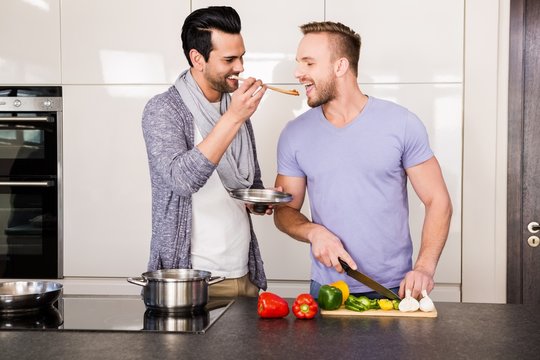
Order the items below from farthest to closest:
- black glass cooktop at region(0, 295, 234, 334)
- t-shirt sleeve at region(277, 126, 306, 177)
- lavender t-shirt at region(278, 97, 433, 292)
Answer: t-shirt sleeve at region(277, 126, 306, 177)
lavender t-shirt at region(278, 97, 433, 292)
black glass cooktop at region(0, 295, 234, 334)

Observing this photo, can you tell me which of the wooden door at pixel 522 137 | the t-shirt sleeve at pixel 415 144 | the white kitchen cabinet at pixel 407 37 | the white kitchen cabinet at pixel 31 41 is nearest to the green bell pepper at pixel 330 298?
the t-shirt sleeve at pixel 415 144

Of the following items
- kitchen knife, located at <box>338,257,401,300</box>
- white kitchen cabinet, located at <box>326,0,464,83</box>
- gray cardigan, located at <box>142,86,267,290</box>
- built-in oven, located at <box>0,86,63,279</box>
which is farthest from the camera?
built-in oven, located at <box>0,86,63,279</box>

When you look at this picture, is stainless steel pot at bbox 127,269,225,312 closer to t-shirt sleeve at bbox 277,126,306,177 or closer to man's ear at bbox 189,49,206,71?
t-shirt sleeve at bbox 277,126,306,177

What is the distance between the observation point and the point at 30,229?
11.3 feet

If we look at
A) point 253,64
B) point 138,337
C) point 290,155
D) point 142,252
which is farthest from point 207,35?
point 142,252

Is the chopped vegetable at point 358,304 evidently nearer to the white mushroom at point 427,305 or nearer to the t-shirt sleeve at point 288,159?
the white mushroom at point 427,305

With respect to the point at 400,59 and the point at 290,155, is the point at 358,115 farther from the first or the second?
the point at 400,59

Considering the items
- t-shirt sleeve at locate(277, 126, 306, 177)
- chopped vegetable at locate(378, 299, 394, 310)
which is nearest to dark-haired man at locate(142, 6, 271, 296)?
t-shirt sleeve at locate(277, 126, 306, 177)

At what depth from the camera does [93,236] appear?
3385 mm

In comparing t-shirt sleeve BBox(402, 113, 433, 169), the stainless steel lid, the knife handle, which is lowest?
the knife handle

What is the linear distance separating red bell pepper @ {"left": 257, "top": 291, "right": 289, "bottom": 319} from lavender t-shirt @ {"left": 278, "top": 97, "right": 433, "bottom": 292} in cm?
54

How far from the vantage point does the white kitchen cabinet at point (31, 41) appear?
3.38 m

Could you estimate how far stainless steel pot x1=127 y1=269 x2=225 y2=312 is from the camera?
1.83m

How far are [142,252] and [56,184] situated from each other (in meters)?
0.53
